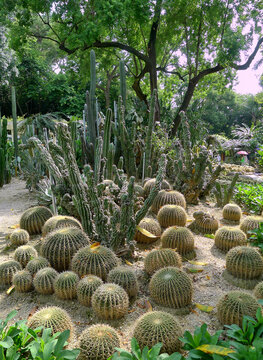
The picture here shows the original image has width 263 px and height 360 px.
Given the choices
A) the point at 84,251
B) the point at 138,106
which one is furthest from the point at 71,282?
the point at 138,106

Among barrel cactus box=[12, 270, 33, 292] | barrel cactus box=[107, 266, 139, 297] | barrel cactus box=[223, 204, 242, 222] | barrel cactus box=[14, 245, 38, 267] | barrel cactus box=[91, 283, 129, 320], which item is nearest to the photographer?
barrel cactus box=[91, 283, 129, 320]

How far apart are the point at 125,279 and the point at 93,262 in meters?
0.39

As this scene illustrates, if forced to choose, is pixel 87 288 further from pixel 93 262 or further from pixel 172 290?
pixel 172 290

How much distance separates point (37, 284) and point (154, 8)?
33.2 ft

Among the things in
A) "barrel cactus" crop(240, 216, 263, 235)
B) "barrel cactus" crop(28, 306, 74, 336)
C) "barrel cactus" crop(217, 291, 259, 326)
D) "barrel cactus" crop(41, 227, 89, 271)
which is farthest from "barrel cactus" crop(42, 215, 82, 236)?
"barrel cactus" crop(240, 216, 263, 235)

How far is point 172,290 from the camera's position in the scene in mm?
2762

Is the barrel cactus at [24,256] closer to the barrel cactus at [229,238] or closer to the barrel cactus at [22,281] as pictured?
the barrel cactus at [22,281]

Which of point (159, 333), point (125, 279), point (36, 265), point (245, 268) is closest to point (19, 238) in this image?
point (36, 265)

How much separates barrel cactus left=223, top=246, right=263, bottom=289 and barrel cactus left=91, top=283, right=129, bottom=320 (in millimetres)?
1309

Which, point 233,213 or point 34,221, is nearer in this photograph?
point 34,221

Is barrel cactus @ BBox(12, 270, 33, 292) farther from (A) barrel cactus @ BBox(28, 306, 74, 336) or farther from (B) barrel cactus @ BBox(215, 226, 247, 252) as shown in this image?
(B) barrel cactus @ BBox(215, 226, 247, 252)

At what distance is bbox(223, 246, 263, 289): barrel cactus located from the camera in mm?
3178

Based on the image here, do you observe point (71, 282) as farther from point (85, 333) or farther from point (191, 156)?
point (191, 156)

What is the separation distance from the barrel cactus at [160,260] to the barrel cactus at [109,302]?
647mm
